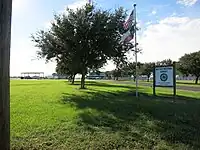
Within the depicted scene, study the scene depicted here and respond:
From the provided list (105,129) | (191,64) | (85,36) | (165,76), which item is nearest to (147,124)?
(105,129)

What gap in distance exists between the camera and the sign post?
14797mm

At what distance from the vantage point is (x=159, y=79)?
15727 millimetres

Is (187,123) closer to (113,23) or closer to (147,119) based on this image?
(147,119)

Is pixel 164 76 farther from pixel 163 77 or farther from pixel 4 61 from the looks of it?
pixel 4 61

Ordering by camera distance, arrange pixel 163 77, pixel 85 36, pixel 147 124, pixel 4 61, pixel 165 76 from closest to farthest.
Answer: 1. pixel 4 61
2. pixel 147 124
3. pixel 165 76
4. pixel 163 77
5. pixel 85 36

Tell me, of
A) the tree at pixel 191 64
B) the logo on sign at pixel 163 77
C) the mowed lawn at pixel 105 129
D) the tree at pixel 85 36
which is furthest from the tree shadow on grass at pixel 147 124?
the tree at pixel 191 64

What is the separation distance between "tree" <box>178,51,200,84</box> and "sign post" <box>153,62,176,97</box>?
45.3m

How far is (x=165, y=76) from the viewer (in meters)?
15.3

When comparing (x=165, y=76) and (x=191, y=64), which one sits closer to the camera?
(x=165, y=76)

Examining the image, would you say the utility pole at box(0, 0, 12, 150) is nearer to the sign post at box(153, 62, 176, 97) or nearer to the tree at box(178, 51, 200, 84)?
the sign post at box(153, 62, 176, 97)

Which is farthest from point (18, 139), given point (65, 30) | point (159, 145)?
point (65, 30)

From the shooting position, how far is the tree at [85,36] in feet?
72.8

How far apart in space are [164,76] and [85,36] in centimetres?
881

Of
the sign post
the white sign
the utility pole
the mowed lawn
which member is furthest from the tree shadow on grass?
the white sign
